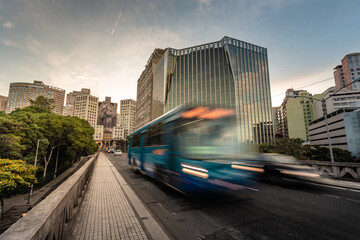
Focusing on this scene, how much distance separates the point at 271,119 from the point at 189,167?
83.2 m

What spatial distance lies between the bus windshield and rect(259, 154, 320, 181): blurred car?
4589 mm

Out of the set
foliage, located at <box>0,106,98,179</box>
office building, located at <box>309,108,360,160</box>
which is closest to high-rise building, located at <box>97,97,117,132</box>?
foliage, located at <box>0,106,98,179</box>

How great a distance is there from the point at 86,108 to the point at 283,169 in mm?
162568

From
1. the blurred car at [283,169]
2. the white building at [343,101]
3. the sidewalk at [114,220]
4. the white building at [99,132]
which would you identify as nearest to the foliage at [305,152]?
the blurred car at [283,169]

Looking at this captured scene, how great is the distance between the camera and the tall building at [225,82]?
246ft

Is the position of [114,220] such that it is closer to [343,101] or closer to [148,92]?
[148,92]

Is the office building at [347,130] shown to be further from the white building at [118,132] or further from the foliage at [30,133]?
the white building at [118,132]

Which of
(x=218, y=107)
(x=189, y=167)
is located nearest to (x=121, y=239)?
(x=189, y=167)

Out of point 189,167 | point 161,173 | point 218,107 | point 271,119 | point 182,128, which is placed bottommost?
point 161,173

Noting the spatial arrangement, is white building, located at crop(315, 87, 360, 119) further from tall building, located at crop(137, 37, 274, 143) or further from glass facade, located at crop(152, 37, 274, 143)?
tall building, located at crop(137, 37, 274, 143)

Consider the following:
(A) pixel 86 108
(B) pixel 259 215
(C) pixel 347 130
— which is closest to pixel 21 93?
(A) pixel 86 108

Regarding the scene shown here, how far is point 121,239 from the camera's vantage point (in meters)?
3.65

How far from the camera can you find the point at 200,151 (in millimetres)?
6043

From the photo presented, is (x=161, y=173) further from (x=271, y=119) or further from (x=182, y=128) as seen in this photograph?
(x=271, y=119)
